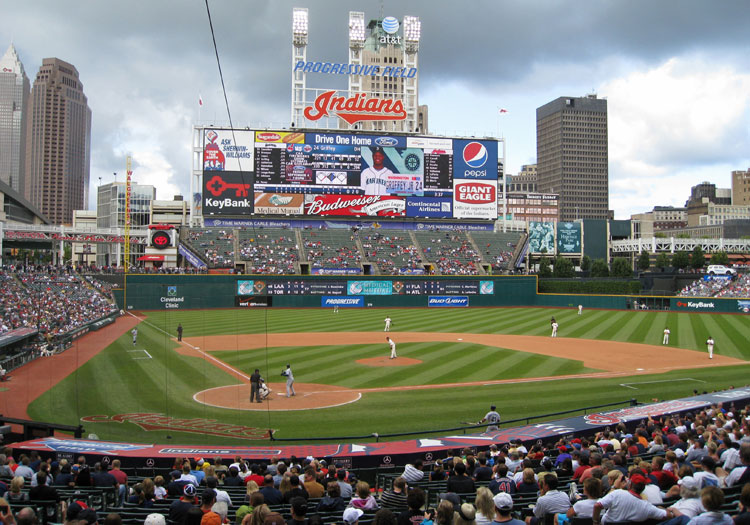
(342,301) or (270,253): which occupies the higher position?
(270,253)

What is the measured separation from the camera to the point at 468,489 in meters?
Answer: 8.56

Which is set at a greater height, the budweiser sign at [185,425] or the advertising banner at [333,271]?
the advertising banner at [333,271]

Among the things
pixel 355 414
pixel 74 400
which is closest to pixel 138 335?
pixel 74 400

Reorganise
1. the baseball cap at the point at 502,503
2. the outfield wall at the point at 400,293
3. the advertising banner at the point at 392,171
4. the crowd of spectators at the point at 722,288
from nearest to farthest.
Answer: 1. the baseball cap at the point at 502,503
2. the outfield wall at the point at 400,293
3. the crowd of spectators at the point at 722,288
4. the advertising banner at the point at 392,171

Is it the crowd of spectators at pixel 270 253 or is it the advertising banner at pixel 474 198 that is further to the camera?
the advertising banner at pixel 474 198

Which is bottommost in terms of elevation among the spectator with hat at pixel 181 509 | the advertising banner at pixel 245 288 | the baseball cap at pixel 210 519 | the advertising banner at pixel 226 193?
the spectator with hat at pixel 181 509

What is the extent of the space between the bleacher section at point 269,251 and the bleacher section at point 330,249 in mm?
1563

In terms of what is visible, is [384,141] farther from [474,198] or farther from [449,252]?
[449,252]

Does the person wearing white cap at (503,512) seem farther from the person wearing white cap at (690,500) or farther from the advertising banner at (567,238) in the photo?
the advertising banner at (567,238)

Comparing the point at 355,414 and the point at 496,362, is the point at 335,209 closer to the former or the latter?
the point at 496,362

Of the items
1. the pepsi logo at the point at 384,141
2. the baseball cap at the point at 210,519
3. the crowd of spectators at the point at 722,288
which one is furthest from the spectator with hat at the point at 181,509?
the pepsi logo at the point at 384,141

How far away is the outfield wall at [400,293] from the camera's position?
57094 millimetres

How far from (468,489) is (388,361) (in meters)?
21.5

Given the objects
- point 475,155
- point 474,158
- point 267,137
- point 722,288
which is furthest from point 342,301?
point 722,288
